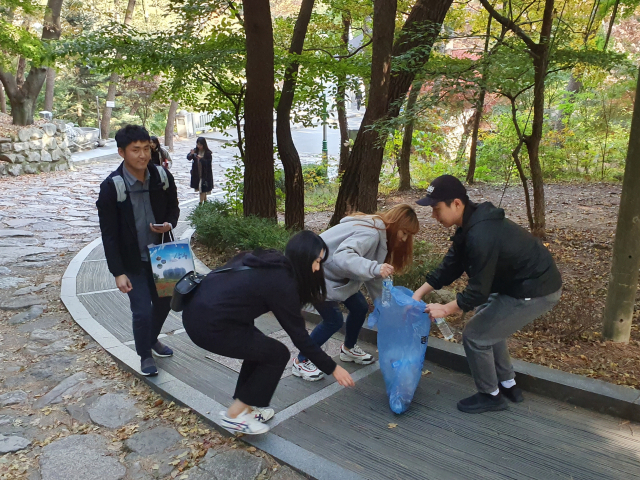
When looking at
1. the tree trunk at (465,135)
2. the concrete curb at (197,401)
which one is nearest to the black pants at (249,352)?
the concrete curb at (197,401)

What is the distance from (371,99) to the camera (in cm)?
702

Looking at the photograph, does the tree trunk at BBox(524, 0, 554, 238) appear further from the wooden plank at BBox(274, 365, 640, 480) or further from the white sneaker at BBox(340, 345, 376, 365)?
the wooden plank at BBox(274, 365, 640, 480)

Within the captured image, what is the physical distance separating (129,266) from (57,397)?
1158mm

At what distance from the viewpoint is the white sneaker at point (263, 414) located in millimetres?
3370

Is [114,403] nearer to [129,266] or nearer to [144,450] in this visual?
[144,450]

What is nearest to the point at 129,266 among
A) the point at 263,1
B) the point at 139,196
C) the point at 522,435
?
the point at 139,196

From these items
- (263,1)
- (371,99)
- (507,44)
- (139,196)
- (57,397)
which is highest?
(263,1)

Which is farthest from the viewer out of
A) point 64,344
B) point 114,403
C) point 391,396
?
point 64,344

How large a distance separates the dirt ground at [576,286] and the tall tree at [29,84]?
467 inches

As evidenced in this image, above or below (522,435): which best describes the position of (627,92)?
above

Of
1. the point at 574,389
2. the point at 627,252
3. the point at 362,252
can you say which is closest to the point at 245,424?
the point at 362,252

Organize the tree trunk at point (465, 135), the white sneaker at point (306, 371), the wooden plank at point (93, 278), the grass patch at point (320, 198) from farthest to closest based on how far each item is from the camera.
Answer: the tree trunk at point (465, 135), the grass patch at point (320, 198), the wooden plank at point (93, 278), the white sneaker at point (306, 371)

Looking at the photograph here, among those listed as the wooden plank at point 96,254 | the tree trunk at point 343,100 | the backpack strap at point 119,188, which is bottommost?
the wooden plank at point 96,254

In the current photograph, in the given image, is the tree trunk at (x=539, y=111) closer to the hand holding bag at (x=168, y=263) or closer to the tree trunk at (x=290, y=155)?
the tree trunk at (x=290, y=155)
